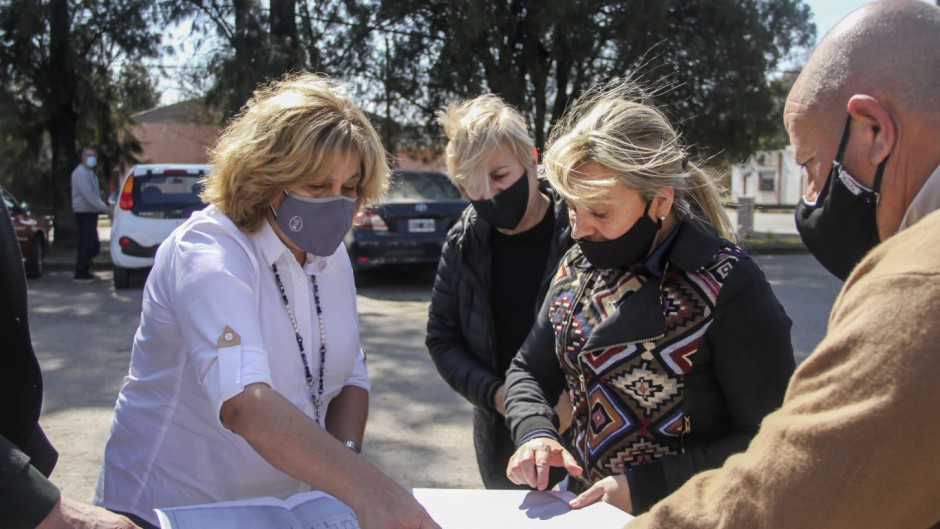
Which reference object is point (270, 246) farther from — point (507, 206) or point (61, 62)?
point (61, 62)

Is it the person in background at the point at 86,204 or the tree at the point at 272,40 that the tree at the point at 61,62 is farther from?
the person in background at the point at 86,204

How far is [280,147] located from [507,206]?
1017mm

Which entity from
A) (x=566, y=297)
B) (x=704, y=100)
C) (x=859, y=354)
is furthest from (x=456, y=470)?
(x=704, y=100)

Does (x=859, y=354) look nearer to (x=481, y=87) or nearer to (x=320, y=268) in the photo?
(x=320, y=268)

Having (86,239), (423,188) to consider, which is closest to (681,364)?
(423,188)

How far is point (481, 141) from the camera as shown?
277 centimetres

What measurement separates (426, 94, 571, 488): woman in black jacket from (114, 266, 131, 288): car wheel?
29.8 ft

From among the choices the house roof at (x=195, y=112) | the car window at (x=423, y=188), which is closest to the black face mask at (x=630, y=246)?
the car window at (x=423, y=188)

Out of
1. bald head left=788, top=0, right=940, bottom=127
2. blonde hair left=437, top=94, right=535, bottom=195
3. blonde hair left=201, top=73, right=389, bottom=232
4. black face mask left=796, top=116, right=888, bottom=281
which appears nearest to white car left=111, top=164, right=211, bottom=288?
blonde hair left=437, top=94, right=535, bottom=195

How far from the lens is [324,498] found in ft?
5.84

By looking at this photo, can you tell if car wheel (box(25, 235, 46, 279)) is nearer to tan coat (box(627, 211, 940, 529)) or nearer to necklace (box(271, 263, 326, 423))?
necklace (box(271, 263, 326, 423))

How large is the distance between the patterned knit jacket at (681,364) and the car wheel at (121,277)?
10016 millimetres

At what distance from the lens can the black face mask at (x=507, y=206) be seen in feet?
9.01

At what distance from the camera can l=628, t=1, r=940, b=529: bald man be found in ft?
2.98
